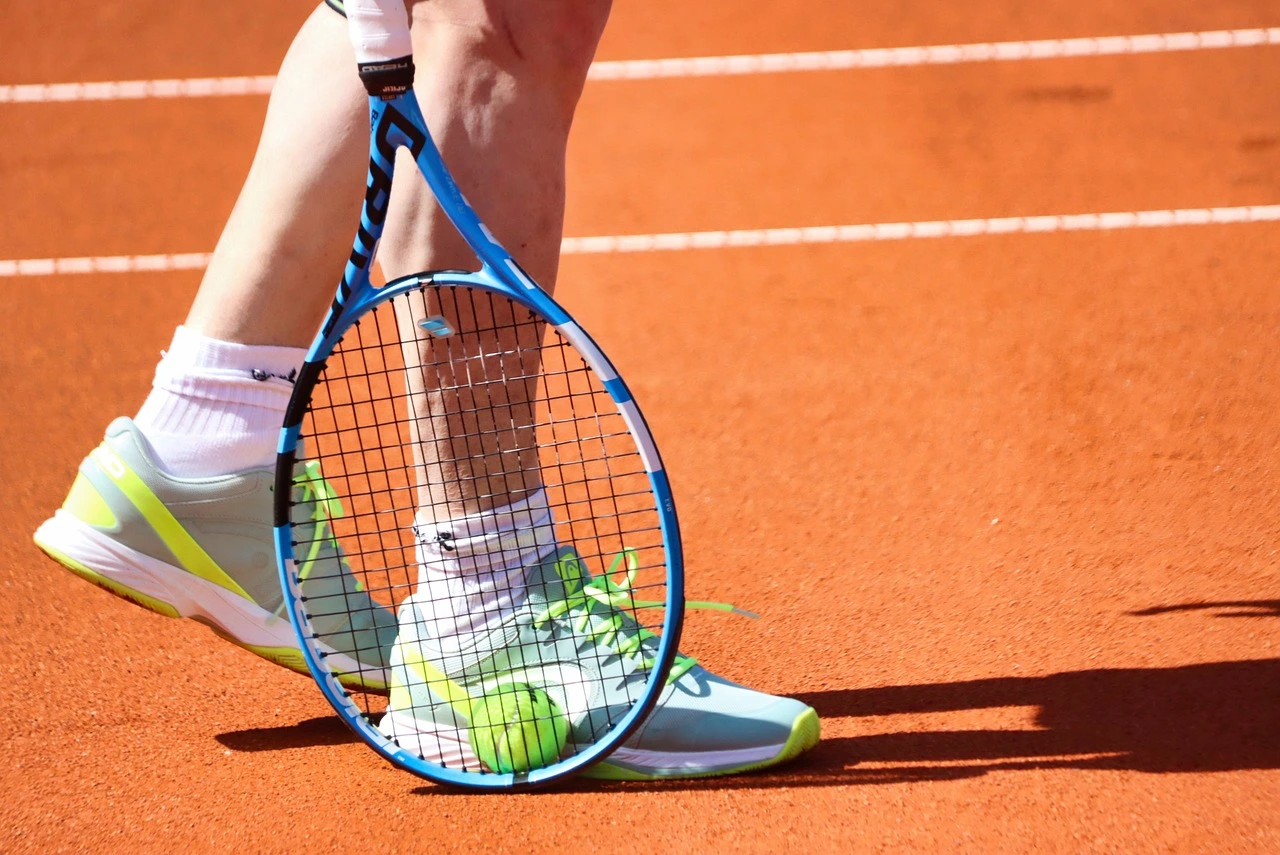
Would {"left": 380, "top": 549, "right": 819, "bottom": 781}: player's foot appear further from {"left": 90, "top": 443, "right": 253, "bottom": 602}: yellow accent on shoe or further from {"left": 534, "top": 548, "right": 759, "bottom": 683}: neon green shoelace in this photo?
{"left": 90, "top": 443, "right": 253, "bottom": 602}: yellow accent on shoe

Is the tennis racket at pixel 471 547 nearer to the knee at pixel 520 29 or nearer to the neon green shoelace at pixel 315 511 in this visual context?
the neon green shoelace at pixel 315 511

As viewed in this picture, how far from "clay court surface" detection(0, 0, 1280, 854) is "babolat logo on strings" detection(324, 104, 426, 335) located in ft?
2.12

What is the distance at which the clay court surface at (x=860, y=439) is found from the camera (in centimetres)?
172

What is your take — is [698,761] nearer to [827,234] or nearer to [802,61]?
[827,234]

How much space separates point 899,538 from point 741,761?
2.19 feet

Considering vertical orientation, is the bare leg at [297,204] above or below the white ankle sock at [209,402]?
above

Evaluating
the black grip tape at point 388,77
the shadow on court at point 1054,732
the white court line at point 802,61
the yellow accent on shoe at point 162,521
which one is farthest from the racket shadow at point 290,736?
the white court line at point 802,61

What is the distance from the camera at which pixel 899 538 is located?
2.30 meters

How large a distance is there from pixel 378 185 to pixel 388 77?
0.12 meters

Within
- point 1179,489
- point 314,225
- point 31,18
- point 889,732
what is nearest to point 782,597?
point 889,732

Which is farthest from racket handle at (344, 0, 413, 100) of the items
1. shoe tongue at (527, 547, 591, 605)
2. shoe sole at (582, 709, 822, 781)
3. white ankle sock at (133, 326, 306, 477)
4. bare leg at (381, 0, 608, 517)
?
shoe sole at (582, 709, 822, 781)

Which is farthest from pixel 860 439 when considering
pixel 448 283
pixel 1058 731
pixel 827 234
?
pixel 448 283

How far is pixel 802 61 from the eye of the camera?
177 inches

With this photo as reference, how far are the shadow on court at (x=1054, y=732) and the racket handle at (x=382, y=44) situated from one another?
86 cm
